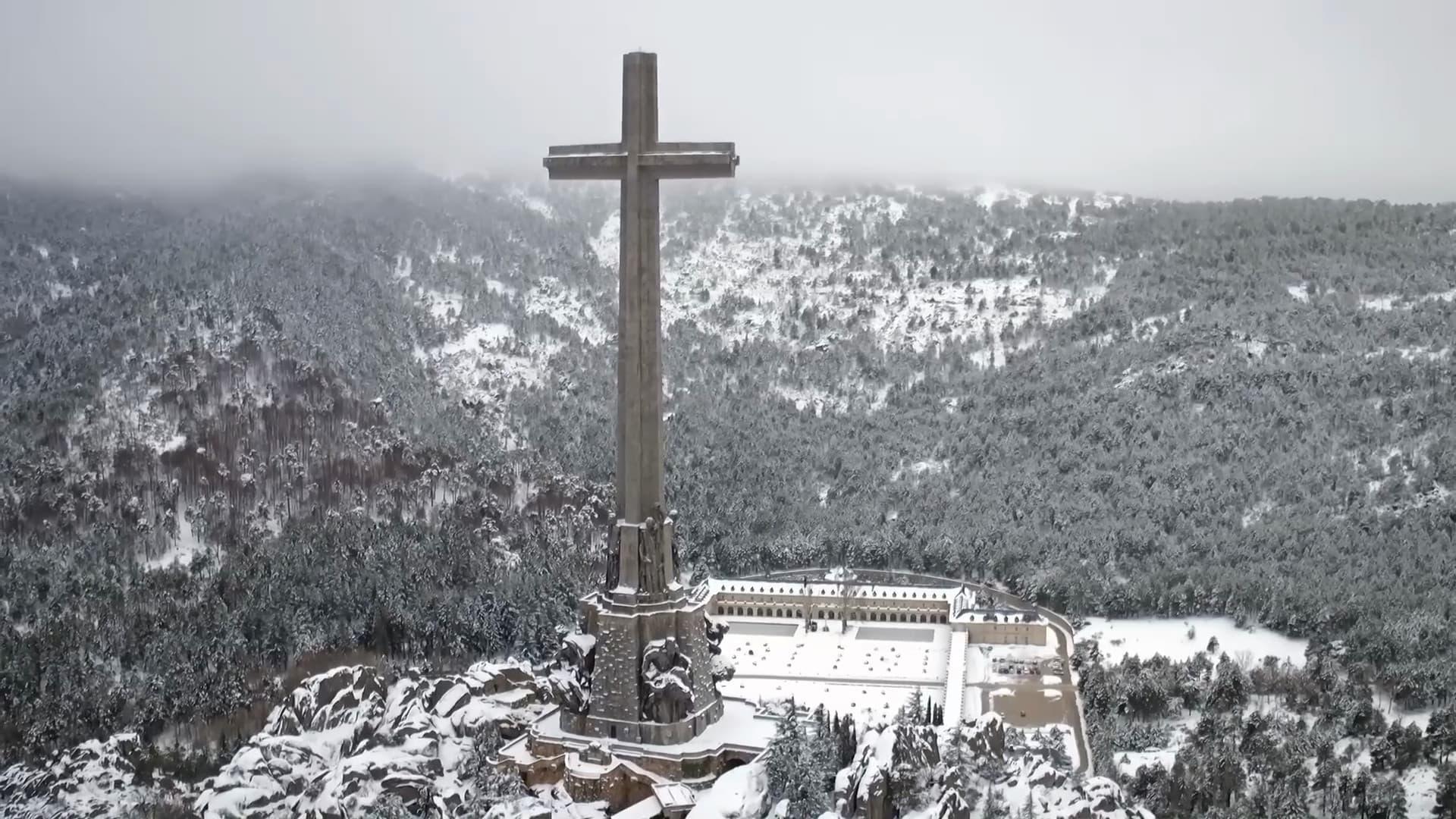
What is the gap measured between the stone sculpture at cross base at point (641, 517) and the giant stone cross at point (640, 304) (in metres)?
0.03

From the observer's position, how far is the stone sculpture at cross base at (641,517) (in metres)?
38.6

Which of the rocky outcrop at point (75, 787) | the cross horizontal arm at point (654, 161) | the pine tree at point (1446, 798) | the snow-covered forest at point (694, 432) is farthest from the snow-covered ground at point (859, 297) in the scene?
the rocky outcrop at point (75, 787)

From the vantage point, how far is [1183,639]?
83.4 metres

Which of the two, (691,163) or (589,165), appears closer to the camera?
(691,163)

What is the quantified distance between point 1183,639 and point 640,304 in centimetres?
5438

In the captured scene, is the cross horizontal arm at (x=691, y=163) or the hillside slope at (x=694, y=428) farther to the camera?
the hillside slope at (x=694, y=428)

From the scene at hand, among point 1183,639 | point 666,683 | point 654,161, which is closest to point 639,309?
point 654,161

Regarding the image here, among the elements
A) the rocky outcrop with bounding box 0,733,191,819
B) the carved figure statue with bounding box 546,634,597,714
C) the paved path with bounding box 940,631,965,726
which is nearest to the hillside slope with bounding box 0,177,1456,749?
the paved path with bounding box 940,631,965,726

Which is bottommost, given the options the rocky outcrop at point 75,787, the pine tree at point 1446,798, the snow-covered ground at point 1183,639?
the snow-covered ground at point 1183,639

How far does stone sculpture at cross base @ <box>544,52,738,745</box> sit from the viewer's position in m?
38.6

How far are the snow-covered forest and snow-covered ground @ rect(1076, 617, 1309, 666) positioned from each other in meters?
1.36

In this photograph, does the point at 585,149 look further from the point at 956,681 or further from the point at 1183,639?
the point at 1183,639

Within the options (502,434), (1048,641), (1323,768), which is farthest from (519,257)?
(1323,768)

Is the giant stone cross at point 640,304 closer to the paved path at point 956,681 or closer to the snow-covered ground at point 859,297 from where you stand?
the paved path at point 956,681
